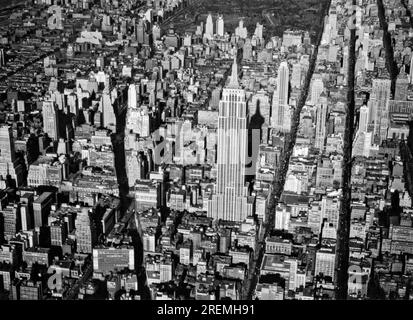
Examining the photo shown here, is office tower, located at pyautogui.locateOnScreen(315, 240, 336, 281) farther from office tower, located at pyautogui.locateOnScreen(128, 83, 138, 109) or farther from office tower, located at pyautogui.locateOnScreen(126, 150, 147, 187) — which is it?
office tower, located at pyautogui.locateOnScreen(128, 83, 138, 109)

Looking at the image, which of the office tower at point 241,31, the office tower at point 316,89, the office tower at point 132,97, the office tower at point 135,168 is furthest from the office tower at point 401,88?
the office tower at point 135,168

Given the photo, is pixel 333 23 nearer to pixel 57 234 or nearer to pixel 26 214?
pixel 26 214

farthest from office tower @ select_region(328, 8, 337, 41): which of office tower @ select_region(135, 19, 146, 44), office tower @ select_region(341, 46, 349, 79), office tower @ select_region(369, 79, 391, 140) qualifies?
office tower @ select_region(135, 19, 146, 44)

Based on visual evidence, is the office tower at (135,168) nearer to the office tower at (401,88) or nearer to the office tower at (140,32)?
the office tower at (401,88)

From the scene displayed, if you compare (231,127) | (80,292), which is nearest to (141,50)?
(231,127)

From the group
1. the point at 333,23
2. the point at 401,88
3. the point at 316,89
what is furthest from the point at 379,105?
the point at 333,23

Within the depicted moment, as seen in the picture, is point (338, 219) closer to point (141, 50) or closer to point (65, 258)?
point (65, 258)
